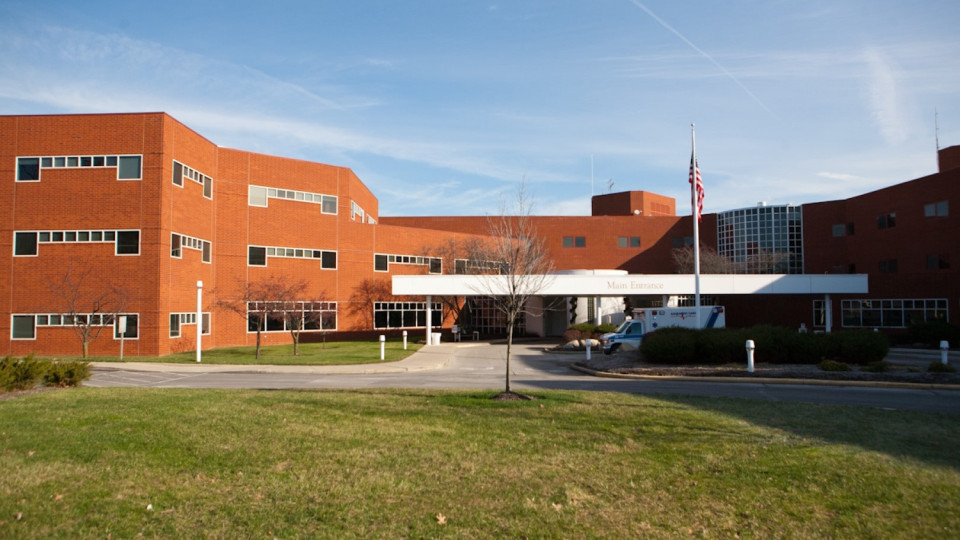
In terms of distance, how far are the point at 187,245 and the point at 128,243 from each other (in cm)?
328

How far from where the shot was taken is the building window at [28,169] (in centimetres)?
3278

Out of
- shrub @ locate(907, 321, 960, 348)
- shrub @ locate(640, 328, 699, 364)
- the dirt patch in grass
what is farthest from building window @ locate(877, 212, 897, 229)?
shrub @ locate(640, 328, 699, 364)

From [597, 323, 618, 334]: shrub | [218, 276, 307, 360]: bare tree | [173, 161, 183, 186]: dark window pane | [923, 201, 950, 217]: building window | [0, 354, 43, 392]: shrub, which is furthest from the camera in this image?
[923, 201, 950, 217]: building window

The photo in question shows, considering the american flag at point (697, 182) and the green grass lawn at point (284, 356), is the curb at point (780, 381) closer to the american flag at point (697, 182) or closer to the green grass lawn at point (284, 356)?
the american flag at point (697, 182)

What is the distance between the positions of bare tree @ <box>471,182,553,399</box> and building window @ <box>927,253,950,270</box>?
84.2 ft

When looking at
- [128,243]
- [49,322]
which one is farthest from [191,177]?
[49,322]

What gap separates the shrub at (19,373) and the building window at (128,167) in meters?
20.6

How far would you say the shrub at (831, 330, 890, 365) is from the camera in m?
21.8

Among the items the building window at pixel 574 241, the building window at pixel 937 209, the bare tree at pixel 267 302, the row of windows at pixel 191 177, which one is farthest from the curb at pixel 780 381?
the building window at pixel 574 241

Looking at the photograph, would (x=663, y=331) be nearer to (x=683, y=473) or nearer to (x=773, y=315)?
(x=683, y=473)

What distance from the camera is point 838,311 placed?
50.2 metres

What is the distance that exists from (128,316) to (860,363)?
32.6 metres

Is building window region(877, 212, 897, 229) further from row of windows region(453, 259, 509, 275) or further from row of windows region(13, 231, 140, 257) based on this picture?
row of windows region(13, 231, 140, 257)

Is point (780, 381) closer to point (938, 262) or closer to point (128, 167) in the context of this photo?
point (128, 167)
